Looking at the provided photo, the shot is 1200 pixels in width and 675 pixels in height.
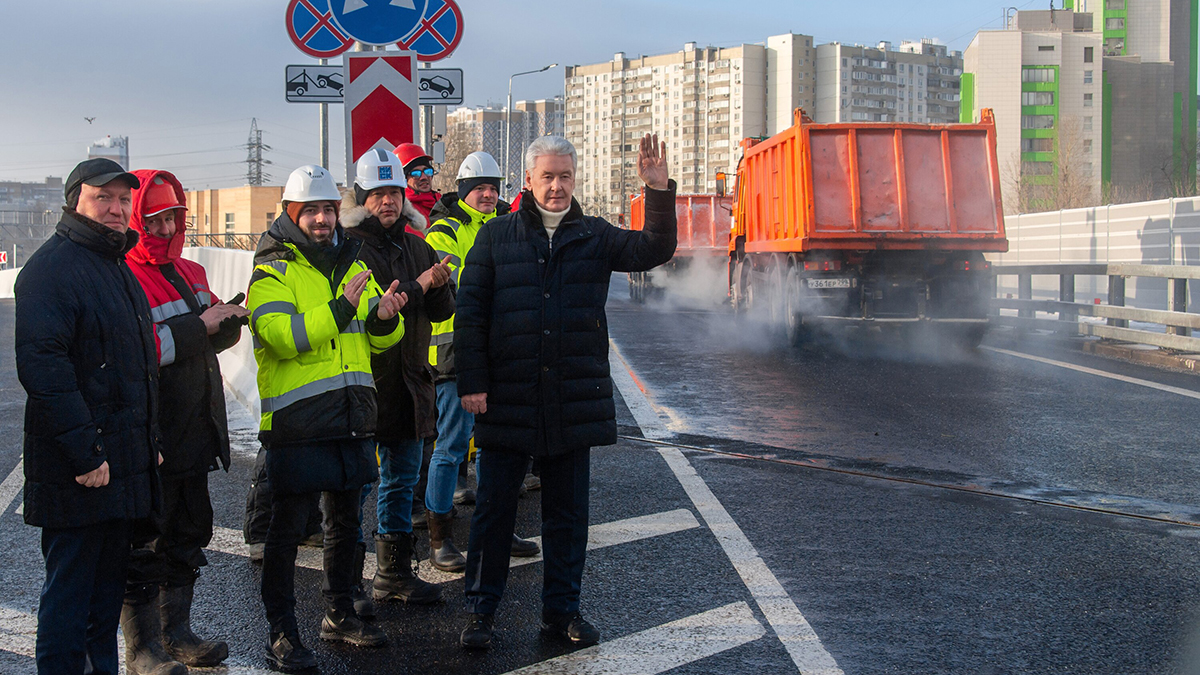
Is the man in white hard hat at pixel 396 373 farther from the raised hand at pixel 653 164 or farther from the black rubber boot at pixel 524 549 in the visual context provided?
the raised hand at pixel 653 164

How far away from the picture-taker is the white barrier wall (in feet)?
61.9

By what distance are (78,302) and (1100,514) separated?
511 centimetres

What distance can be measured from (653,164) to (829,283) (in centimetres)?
1040

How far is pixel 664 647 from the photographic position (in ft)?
13.3

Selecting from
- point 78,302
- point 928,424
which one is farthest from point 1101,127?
point 78,302

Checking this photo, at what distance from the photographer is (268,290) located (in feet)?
13.5

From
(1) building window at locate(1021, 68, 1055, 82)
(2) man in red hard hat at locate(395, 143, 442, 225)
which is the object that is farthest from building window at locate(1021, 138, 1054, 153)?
(2) man in red hard hat at locate(395, 143, 442, 225)

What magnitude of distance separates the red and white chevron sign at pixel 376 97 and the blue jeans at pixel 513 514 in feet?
12.2

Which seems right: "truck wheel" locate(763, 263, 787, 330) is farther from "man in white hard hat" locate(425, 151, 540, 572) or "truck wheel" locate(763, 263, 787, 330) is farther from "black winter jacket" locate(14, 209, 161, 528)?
"black winter jacket" locate(14, 209, 161, 528)

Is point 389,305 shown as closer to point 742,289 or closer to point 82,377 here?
point 82,377

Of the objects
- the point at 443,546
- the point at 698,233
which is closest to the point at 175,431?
the point at 443,546

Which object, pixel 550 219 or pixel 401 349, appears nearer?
pixel 550 219

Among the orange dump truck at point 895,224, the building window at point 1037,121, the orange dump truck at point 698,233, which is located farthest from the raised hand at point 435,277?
the building window at point 1037,121

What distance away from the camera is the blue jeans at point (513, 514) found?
14.0 feet
